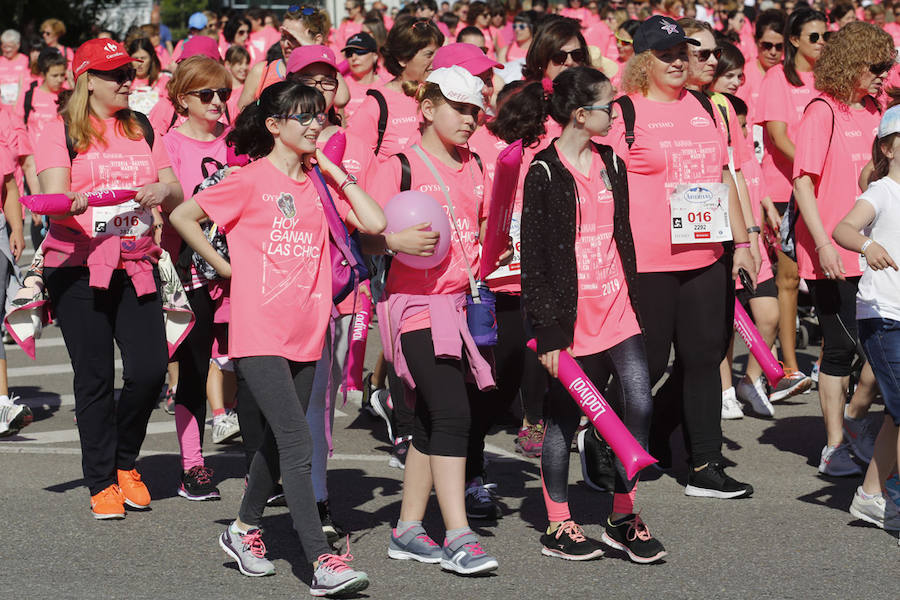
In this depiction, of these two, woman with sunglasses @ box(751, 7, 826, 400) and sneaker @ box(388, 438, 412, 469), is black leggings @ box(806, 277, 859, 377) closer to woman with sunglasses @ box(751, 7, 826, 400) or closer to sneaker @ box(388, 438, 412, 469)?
woman with sunglasses @ box(751, 7, 826, 400)

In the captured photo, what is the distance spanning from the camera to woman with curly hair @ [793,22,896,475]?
24.1ft

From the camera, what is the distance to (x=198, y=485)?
7074 mm

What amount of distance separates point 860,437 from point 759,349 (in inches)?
37.5

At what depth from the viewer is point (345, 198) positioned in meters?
5.84

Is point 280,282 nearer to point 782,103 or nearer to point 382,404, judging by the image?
point 382,404

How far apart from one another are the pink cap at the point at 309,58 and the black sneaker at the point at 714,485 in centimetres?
273

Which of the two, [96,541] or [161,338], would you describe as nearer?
[96,541]

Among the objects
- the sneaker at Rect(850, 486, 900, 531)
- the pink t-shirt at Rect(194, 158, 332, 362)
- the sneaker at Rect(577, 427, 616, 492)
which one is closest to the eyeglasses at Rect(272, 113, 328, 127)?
the pink t-shirt at Rect(194, 158, 332, 362)

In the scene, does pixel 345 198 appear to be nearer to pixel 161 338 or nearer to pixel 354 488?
pixel 161 338

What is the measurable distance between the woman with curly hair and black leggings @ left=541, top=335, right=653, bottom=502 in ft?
5.99

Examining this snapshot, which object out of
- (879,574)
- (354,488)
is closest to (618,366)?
(879,574)

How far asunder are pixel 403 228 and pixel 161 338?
5.73ft

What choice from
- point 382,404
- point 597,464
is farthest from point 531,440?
point 382,404

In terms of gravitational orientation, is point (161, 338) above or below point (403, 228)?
below
